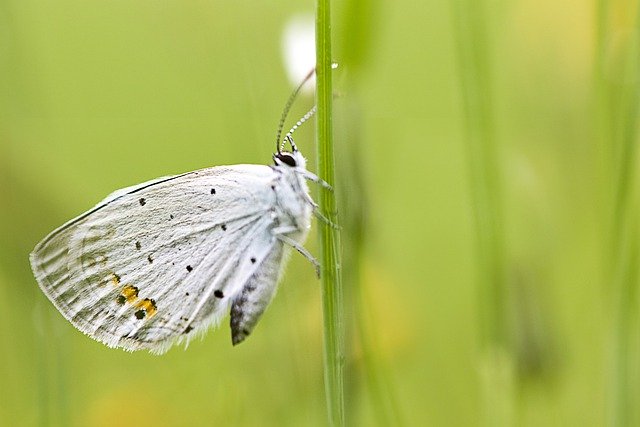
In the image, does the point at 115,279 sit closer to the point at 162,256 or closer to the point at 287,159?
the point at 162,256

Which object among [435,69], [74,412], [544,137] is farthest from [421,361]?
[435,69]

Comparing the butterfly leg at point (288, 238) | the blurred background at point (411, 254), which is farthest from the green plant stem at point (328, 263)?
the butterfly leg at point (288, 238)

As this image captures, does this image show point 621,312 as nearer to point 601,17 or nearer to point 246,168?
point 601,17

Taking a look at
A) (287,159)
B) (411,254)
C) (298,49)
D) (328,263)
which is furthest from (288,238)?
(411,254)

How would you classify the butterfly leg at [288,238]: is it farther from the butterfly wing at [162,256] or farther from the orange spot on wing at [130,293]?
the orange spot on wing at [130,293]

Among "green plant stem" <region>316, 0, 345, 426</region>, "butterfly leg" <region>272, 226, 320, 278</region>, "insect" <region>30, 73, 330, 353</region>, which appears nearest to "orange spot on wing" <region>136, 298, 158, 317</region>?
"insect" <region>30, 73, 330, 353</region>

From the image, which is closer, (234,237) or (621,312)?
(621,312)

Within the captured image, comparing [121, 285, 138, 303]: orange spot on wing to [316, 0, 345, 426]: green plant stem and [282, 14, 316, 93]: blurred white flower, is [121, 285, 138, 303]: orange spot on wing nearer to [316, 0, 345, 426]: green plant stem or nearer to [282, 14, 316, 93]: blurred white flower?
[282, 14, 316, 93]: blurred white flower
